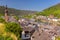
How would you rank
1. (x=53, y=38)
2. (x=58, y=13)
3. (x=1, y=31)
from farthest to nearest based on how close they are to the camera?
(x=58, y=13), (x=53, y=38), (x=1, y=31)

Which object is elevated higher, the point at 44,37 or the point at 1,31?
the point at 1,31

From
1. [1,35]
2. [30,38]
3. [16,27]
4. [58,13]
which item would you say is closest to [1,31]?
[1,35]

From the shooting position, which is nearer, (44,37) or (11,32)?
(11,32)

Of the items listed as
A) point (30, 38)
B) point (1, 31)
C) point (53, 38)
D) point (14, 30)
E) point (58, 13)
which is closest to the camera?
point (1, 31)

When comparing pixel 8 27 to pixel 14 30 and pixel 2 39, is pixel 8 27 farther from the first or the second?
pixel 2 39

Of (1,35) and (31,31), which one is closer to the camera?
(1,35)

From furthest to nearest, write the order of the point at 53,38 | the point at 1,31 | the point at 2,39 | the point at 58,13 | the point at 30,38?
1. the point at 58,13
2. the point at 53,38
3. the point at 30,38
4. the point at 1,31
5. the point at 2,39

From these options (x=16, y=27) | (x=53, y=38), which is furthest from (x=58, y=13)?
(x=16, y=27)

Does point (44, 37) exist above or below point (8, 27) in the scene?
below

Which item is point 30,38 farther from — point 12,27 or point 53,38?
point 12,27
